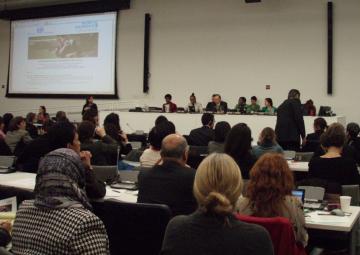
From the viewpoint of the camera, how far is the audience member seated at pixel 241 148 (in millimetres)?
4309

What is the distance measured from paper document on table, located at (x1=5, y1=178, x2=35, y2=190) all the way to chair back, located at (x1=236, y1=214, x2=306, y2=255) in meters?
2.46

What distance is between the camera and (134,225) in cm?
290

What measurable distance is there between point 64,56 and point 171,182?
1475cm

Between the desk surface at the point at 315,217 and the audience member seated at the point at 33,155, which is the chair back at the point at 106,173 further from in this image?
the audience member seated at the point at 33,155

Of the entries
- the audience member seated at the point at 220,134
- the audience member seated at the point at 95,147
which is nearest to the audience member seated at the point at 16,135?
the audience member seated at the point at 95,147

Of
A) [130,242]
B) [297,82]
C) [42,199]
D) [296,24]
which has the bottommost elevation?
[130,242]

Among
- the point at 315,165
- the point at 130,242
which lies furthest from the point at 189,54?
the point at 130,242

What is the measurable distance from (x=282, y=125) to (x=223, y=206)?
264 inches

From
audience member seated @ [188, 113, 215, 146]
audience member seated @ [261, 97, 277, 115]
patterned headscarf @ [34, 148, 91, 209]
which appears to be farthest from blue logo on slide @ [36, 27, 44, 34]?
patterned headscarf @ [34, 148, 91, 209]

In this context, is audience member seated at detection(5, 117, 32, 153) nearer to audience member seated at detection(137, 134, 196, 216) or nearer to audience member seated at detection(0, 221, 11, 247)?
audience member seated at detection(137, 134, 196, 216)

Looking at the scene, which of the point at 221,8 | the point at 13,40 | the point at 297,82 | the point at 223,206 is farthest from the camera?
the point at 13,40

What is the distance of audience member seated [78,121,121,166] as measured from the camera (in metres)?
5.40

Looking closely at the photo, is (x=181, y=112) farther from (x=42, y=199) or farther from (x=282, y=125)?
(x=42, y=199)

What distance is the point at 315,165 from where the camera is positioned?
14.6ft
